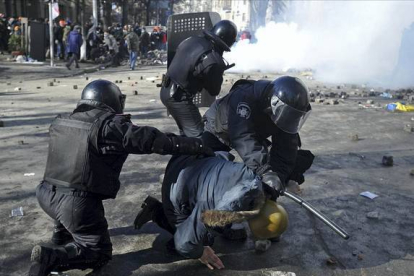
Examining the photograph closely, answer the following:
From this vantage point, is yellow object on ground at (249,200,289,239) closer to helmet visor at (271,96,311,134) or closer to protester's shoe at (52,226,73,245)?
helmet visor at (271,96,311,134)

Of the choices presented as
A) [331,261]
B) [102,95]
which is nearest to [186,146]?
[102,95]

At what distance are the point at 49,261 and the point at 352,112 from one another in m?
8.39

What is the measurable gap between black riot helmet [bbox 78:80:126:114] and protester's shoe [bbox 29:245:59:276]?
1001 millimetres

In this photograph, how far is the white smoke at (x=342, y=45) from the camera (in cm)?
1792

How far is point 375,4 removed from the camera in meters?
19.6

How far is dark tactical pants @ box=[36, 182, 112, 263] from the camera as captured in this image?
2.79 meters

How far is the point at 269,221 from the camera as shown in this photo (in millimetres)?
2717

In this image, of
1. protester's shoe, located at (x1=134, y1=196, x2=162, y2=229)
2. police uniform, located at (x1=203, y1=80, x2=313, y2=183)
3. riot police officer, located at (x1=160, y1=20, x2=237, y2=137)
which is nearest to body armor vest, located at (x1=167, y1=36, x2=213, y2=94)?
riot police officer, located at (x1=160, y1=20, x2=237, y2=137)

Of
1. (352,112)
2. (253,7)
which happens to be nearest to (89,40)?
(352,112)

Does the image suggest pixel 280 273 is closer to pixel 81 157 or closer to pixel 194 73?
pixel 81 157

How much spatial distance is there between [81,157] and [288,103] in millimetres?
1469

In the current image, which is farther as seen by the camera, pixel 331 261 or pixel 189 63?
pixel 189 63

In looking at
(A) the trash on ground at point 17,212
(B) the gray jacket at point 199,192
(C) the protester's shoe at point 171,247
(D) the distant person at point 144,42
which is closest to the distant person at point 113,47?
(D) the distant person at point 144,42

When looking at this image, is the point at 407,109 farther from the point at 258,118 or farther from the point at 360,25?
the point at 360,25
